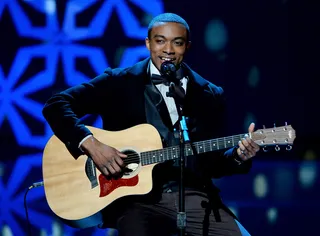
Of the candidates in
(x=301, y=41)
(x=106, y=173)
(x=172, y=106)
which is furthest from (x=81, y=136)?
(x=301, y=41)

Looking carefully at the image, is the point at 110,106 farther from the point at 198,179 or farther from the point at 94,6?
the point at 94,6

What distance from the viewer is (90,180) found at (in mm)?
3254

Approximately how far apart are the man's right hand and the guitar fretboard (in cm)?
14

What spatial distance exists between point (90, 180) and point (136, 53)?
13.5 feet

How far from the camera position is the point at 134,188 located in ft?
10.2

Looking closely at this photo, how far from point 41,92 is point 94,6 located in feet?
4.38

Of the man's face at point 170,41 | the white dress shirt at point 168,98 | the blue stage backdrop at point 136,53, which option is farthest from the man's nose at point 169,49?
the blue stage backdrop at point 136,53

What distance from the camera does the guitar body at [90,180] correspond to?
10.3ft

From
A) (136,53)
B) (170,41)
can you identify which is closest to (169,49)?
(170,41)

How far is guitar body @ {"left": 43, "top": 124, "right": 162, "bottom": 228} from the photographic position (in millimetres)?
3150

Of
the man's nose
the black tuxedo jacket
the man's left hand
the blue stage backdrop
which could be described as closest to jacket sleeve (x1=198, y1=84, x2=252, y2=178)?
the black tuxedo jacket

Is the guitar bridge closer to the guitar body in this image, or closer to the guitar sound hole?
the guitar body

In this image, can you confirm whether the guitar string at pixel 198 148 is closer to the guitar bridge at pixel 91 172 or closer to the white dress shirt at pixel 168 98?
the guitar bridge at pixel 91 172

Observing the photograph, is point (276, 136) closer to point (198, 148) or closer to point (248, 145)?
point (248, 145)
